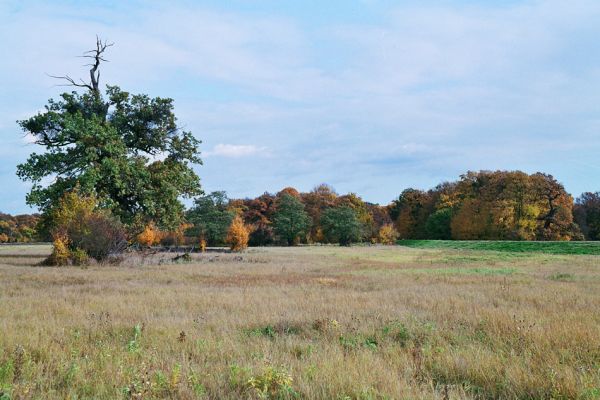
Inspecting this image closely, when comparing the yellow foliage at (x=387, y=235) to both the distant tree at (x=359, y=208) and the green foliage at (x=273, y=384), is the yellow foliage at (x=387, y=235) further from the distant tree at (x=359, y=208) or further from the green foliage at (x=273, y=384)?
the green foliage at (x=273, y=384)

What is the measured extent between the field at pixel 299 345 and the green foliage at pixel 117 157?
16.3 m

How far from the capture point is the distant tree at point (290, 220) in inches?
3482

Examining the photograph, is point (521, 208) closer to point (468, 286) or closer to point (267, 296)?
point (468, 286)

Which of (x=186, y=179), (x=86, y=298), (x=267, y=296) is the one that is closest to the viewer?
(x=86, y=298)

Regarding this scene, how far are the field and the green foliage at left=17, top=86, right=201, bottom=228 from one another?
16.3 metres

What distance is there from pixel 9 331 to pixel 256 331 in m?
4.44

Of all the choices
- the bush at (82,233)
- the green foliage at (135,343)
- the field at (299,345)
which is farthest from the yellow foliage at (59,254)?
the green foliage at (135,343)

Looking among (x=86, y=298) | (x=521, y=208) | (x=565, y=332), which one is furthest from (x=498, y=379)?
(x=521, y=208)

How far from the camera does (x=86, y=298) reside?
43.4 ft

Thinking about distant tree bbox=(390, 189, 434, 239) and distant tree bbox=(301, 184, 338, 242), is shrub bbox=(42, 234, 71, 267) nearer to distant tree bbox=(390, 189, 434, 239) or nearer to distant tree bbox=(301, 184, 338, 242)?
distant tree bbox=(301, 184, 338, 242)

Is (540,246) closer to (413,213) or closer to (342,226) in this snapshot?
(342,226)

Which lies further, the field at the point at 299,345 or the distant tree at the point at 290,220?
the distant tree at the point at 290,220

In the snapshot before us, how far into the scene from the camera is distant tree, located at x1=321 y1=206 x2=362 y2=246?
87.9 m

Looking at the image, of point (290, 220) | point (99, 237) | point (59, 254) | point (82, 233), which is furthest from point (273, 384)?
point (290, 220)
